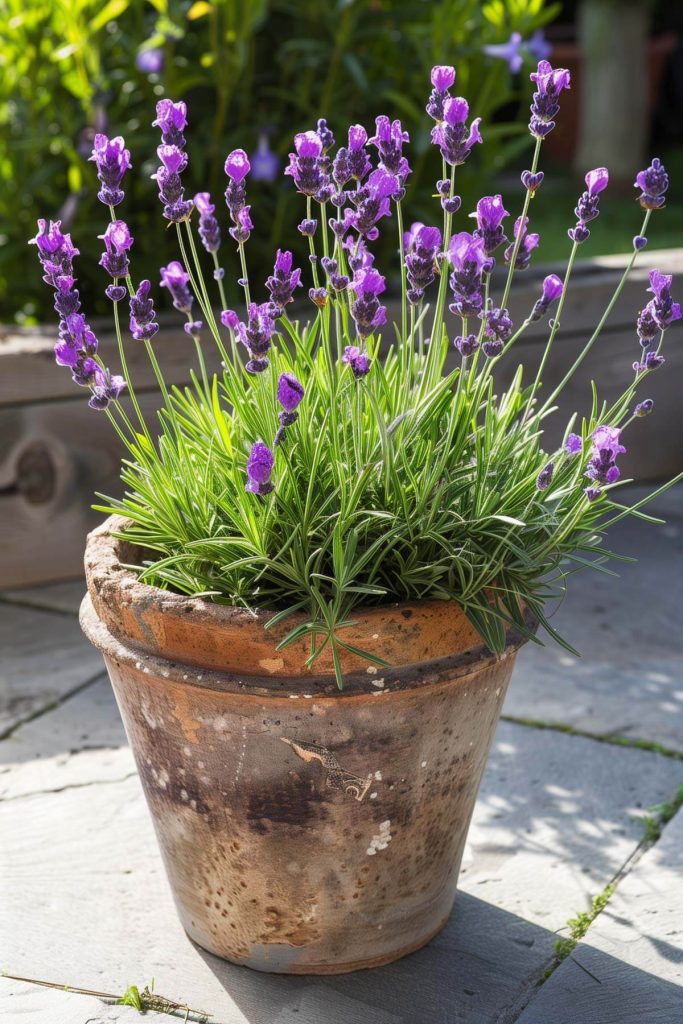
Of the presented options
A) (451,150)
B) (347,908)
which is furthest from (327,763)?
(451,150)

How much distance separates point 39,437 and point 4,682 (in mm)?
645

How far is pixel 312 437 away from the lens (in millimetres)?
1564

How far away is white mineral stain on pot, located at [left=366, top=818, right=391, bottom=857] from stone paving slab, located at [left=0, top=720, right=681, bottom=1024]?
0.23 m

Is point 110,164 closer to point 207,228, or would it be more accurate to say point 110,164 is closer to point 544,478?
point 207,228

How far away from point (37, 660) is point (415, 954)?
1.32 meters

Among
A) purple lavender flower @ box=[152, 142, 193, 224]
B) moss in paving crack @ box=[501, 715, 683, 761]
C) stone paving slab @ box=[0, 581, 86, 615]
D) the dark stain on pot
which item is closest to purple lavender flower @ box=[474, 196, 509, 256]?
purple lavender flower @ box=[152, 142, 193, 224]

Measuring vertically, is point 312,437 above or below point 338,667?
above

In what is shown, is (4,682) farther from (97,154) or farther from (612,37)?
(612,37)

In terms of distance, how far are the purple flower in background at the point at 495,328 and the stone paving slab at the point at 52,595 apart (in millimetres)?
1777

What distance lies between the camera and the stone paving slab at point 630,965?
164 cm

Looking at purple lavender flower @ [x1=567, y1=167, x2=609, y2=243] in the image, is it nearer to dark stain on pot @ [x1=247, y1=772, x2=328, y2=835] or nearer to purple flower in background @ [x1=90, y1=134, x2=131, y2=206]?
purple flower in background @ [x1=90, y1=134, x2=131, y2=206]

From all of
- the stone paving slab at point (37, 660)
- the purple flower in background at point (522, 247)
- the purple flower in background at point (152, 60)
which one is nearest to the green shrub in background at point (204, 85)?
the purple flower in background at point (152, 60)

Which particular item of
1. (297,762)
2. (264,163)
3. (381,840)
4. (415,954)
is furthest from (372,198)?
(264,163)

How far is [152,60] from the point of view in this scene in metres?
2.90
